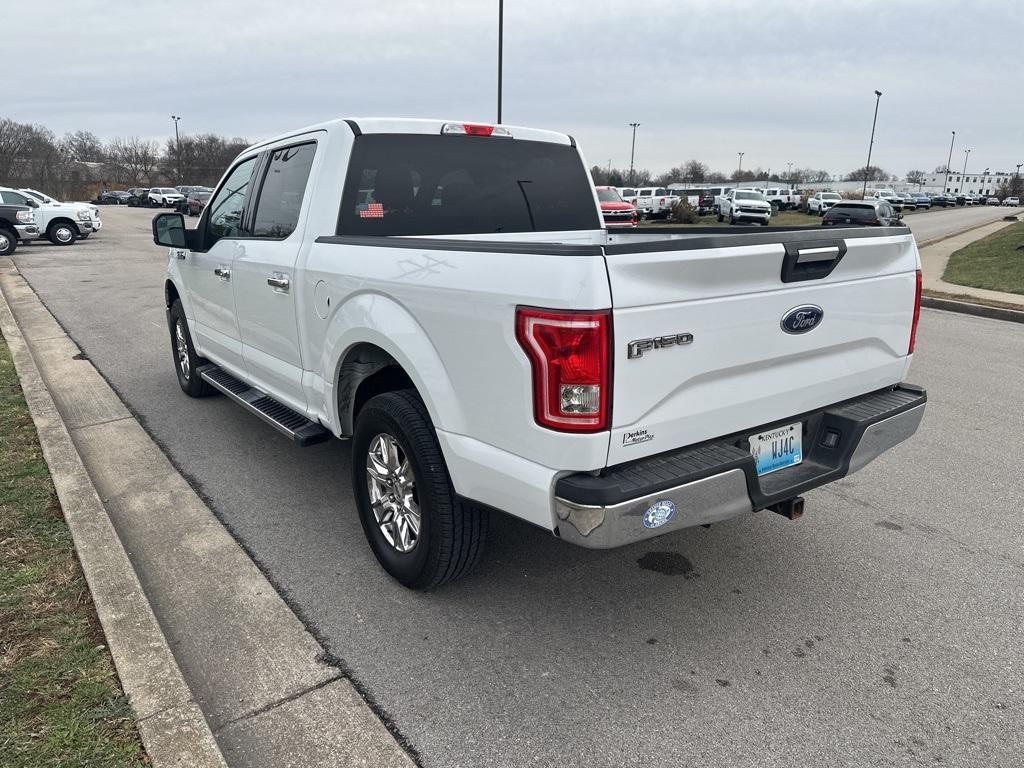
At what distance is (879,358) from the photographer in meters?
3.29

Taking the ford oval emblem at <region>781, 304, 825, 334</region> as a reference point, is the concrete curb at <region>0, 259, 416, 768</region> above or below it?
below

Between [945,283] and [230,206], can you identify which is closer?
[230,206]

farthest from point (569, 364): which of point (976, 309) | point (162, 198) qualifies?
point (162, 198)

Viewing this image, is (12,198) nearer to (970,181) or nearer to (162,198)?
(162,198)

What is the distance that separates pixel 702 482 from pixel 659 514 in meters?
0.19

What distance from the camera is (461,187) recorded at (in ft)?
13.4

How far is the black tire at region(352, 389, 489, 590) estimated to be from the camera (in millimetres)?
2900

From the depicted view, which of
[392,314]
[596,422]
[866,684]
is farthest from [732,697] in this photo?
[392,314]

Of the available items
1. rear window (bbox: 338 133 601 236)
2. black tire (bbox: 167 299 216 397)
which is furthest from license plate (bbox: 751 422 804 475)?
black tire (bbox: 167 299 216 397)

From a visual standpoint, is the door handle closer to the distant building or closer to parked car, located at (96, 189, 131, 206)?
parked car, located at (96, 189, 131, 206)

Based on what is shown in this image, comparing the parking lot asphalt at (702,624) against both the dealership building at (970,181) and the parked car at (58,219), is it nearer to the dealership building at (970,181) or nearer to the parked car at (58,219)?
the parked car at (58,219)

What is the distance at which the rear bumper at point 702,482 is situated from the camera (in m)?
2.37

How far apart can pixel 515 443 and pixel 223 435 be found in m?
3.56

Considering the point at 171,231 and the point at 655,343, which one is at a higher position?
the point at 171,231
